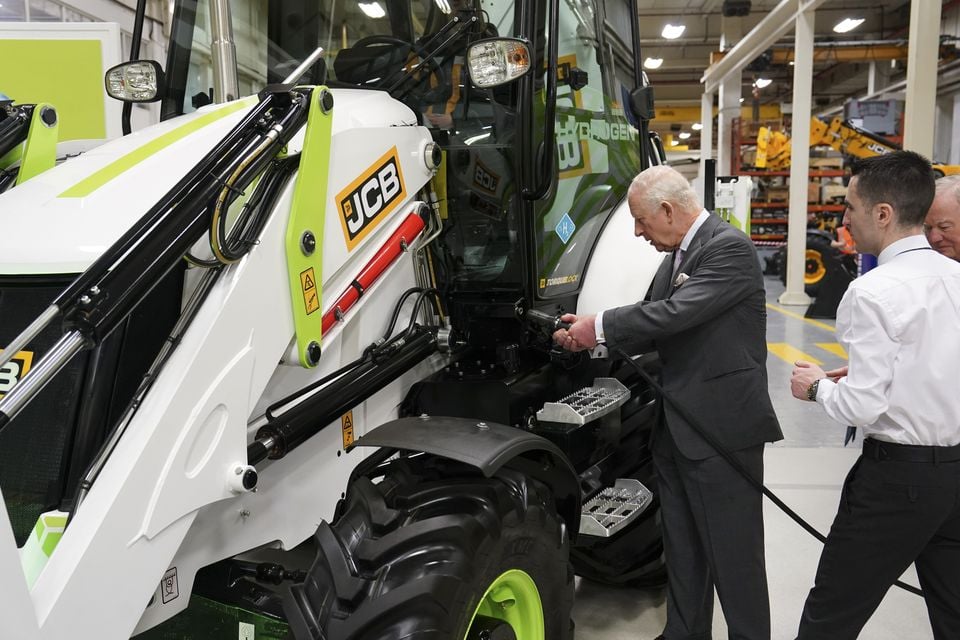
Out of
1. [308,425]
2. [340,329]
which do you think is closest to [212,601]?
[308,425]

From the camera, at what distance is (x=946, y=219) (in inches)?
110

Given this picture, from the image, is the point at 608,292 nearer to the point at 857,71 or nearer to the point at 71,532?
the point at 71,532

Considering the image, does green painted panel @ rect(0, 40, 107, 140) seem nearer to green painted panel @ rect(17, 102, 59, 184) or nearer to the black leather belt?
green painted panel @ rect(17, 102, 59, 184)

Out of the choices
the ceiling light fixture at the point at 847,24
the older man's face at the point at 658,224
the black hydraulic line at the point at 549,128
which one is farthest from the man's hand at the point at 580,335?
the ceiling light fixture at the point at 847,24

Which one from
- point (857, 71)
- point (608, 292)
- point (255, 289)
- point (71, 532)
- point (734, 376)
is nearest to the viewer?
point (71, 532)

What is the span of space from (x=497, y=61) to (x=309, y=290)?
2.85 feet

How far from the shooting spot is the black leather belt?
7.15 feet

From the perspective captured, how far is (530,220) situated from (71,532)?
1.74 metres

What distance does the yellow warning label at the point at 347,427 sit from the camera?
2379 millimetres

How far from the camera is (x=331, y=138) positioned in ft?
6.95

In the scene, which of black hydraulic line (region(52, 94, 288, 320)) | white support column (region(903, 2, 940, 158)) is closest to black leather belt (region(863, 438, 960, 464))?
black hydraulic line (region(52, 94, 288, 320))

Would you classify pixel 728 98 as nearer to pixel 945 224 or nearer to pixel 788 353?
pixel 788 353

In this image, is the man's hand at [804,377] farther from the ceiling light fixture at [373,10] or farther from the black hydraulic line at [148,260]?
the ceiling light fixture at [373,10]

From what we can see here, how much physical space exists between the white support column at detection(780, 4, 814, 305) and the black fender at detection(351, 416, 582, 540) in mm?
10996
